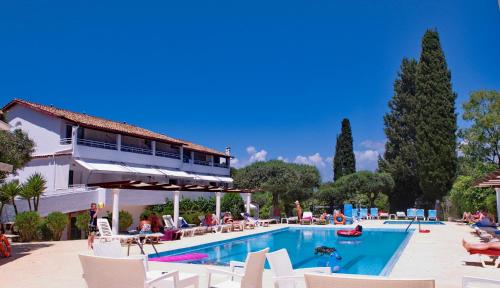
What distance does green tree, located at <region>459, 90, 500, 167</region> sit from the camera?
33.7 meters

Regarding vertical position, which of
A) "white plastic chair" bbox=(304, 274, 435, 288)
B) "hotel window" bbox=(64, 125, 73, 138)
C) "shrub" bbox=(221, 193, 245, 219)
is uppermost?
"hotel window" bbox=(64, 125, 73, 138)

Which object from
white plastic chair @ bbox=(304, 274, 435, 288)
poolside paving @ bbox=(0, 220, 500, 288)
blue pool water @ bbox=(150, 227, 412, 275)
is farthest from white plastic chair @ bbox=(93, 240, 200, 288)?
blue pool water @ bbox=(150, 227, 412, 275)

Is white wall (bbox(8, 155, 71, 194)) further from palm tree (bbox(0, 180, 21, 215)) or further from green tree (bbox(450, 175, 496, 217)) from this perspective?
green tree (bbox(450, 175, 496, 217))

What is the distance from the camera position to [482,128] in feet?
114

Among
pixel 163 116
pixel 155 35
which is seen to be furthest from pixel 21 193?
pixel 163 116

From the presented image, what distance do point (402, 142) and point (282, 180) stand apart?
15821 mm

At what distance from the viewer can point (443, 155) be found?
3653 cm

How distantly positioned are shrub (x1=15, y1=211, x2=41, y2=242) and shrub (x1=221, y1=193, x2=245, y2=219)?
14936mm

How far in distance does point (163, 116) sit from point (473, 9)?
3508 cm

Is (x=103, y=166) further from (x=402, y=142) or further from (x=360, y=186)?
(x=402, y=142)

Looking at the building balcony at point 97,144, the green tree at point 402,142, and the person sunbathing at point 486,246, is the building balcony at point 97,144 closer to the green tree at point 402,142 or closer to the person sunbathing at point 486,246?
the person sunbathing at point 486,246

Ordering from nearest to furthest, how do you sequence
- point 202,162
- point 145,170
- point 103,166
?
point 103,166 → point 145,170 → point 202,162

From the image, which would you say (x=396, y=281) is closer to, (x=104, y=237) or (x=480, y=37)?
(x=104, y=237)

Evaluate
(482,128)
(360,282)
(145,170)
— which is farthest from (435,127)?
(360,282)
